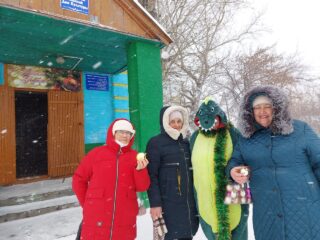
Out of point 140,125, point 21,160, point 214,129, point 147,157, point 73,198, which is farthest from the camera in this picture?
point 21,160

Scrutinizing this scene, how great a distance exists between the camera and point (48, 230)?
14.1 ft

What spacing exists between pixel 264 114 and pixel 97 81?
6.21 metres

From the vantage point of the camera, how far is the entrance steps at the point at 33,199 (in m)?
4.86

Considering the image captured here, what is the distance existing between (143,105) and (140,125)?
1.25ft

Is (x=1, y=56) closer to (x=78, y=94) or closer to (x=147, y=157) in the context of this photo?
(x=78, y=94)

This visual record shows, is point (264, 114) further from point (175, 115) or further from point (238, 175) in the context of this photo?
point (175, 115)

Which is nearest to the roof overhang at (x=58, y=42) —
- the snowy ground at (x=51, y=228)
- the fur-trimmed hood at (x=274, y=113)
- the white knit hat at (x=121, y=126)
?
the white knit hat at (x=121, y=126)

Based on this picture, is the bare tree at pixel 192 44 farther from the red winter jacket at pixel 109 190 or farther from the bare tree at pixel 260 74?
the red winter jacket at pixel 109 190

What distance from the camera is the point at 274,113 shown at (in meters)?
2.08

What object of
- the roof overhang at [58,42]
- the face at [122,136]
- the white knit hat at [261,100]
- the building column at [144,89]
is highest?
the roof overhang at [58,42]

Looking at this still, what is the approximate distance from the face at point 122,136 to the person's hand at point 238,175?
100 centimetres

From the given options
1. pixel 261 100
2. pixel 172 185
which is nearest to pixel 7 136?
pixel 172 185

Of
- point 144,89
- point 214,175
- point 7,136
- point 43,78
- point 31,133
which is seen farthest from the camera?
point 31,133

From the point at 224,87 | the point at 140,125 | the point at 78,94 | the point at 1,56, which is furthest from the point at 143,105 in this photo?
the point at 224,87
